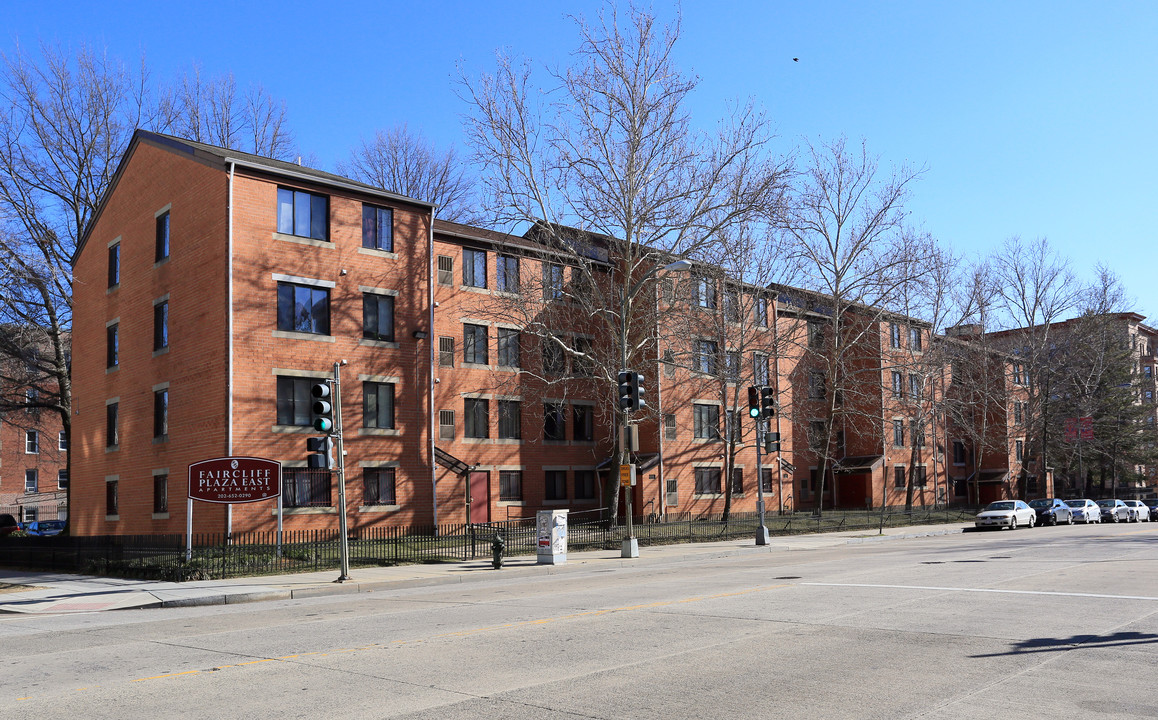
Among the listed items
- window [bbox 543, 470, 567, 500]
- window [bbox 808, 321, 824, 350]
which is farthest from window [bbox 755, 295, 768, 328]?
window [bbox 543, 470, 567, 500]

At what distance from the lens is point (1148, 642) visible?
402 inches

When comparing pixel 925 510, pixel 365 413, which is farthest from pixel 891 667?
pixel 925 510

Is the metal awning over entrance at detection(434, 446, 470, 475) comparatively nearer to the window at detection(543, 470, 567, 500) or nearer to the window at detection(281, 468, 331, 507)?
the window at detection(281, 468, 331, 507)

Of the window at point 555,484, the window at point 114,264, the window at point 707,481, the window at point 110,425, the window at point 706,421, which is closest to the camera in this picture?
the window at point 110,425

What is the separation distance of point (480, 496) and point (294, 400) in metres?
10.1

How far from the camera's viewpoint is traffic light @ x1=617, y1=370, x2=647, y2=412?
25703 mm

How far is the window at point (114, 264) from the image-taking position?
39469mm

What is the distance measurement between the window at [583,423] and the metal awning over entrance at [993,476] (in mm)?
41414

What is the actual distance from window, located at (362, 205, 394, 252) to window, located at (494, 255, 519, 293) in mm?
6412

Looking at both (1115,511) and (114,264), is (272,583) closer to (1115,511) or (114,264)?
(114,264)

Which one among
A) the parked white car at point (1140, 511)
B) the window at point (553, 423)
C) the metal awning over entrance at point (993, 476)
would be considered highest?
the window at point (553, 423)

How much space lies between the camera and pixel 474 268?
133 ft

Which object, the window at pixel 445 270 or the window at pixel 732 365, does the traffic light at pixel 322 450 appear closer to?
the window at pixel 445 270

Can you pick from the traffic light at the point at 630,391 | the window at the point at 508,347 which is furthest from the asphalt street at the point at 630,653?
the window at the point at 508,347
